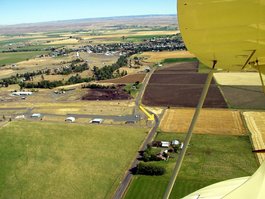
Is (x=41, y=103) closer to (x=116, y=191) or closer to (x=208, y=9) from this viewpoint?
(x=116, y=191)

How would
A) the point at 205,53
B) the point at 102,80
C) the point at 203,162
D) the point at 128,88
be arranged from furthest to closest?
the point at 102,80 < the point at 128,88 < the point at 203,162 < the point at 205,53

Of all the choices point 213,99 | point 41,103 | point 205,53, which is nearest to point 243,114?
point 213,99

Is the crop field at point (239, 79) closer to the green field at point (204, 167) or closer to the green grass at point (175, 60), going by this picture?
the green grass at point (175, 60)

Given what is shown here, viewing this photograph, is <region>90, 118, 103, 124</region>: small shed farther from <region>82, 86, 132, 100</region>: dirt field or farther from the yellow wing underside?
the yellow wing underside

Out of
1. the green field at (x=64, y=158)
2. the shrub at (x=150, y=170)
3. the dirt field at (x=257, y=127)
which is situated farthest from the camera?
the dirt field at (x=257, y=127)

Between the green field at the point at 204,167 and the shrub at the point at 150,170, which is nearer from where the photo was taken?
the green field at the point at 204,167

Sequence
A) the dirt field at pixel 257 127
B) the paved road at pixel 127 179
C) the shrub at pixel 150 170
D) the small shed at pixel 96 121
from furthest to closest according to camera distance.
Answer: the small shed at pixel 96 121, the dirt field at pixel 257 127, the shrub at pixel 150 170, the paved road at pixel 127 179

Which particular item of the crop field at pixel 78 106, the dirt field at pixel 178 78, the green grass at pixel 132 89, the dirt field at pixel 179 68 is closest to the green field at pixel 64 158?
the crop field at pixel 78 106
